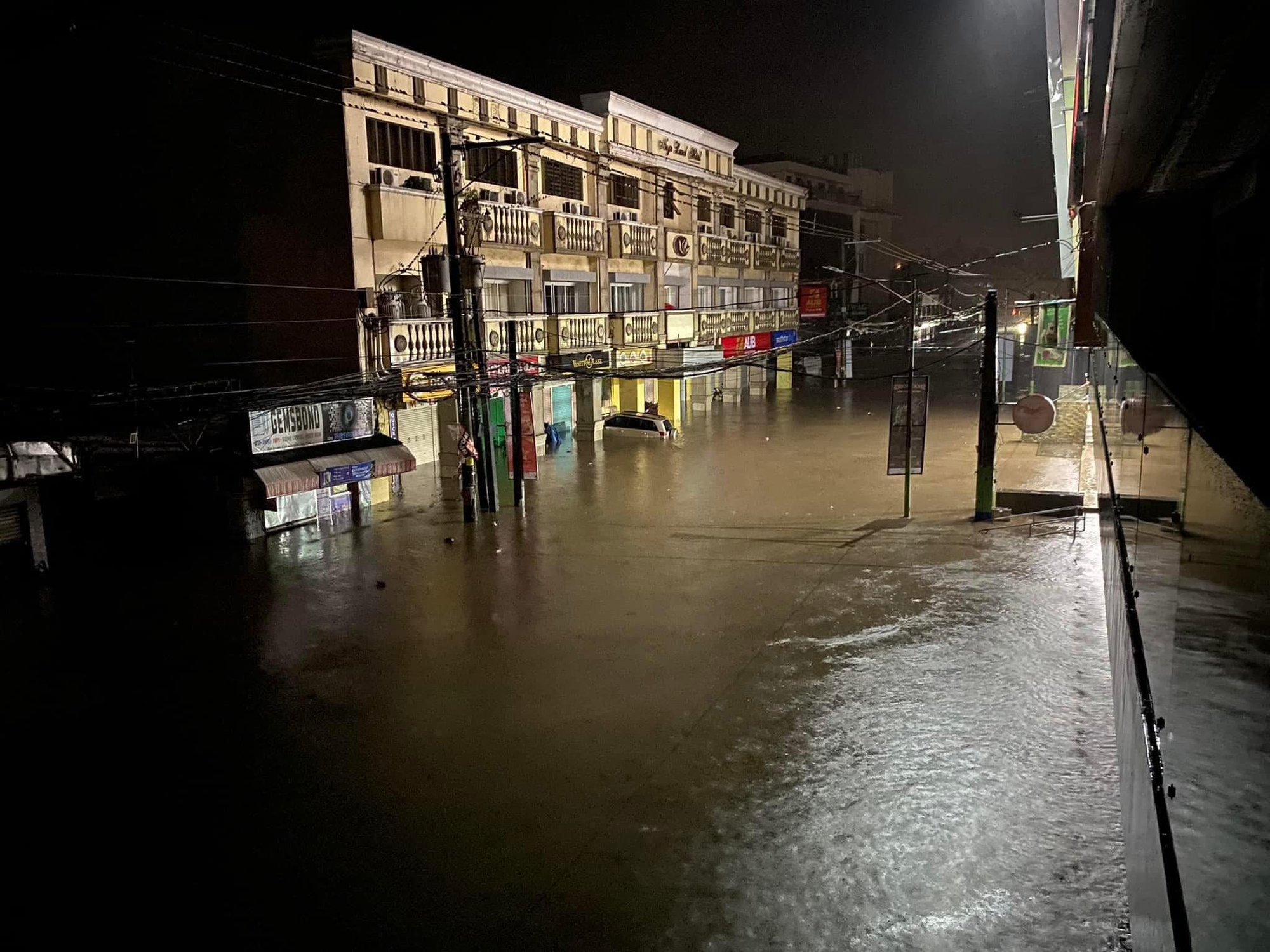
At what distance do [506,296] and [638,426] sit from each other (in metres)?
8.48

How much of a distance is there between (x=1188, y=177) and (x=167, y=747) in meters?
11.6

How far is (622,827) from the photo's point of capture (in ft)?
26.2

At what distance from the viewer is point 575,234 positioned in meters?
29.3

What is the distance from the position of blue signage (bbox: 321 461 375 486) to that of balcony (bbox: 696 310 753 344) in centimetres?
2156

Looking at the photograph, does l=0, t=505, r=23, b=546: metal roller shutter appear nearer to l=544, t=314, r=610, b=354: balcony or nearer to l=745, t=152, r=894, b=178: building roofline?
l=544, t=314, r=610, b=354: balcony

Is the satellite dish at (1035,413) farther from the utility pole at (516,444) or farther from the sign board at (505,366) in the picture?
the utility pole at (516,444)

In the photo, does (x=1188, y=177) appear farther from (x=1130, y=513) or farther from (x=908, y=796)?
(x=908, y=796)

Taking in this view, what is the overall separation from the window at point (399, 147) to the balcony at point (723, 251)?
58.0 ft

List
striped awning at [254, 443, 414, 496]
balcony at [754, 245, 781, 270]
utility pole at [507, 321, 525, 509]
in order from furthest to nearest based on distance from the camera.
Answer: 1. balcony at [754, 245, 781, 270]
2. utility pole at [507, 321, 525, 509]
3. striped awning at [254, 443, 414, 496]

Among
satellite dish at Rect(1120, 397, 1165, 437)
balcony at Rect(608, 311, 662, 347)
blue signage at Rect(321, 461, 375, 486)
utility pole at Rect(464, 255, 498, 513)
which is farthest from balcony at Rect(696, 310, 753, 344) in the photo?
satellite dish at Rect(1120, 397, 1165, 437)

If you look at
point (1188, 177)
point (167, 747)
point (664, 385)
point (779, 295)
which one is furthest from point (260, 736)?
point (779, 295)

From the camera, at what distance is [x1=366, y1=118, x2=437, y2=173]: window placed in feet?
71.1

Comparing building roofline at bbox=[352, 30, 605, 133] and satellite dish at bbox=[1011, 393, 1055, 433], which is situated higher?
building roofline at bbox=[352, 30, 605, 133]

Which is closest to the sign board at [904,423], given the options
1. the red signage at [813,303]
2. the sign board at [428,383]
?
the sign board at [428,383]
